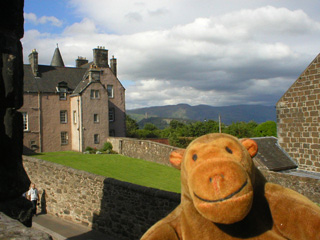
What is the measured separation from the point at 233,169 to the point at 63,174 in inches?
488

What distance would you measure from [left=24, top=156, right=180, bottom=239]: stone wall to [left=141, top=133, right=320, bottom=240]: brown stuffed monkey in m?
6.00

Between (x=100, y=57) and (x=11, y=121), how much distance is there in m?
34.8

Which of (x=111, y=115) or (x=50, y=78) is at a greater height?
(x=50, y=78)

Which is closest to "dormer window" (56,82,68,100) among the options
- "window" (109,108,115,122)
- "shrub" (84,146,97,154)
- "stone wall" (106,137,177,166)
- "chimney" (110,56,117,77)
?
"window" (109,108,115,122)

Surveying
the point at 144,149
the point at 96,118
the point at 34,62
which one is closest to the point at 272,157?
the point at 144,149

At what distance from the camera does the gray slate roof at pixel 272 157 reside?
11.3 metres

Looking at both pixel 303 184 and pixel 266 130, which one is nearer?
pixel 303 184

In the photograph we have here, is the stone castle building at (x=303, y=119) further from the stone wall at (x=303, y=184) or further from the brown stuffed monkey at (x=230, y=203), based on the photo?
the brown stuffed monkey at (x=230, y=203)

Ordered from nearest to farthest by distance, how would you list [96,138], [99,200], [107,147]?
1. [99,200]
2. [107,147]
3. [96,138]

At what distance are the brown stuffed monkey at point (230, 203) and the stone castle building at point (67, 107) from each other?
32.7m

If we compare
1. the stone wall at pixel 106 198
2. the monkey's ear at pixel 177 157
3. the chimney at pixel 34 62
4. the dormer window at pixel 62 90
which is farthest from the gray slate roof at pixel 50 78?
the monkey's ear at pixel 177 157

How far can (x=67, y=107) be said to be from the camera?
122 feet

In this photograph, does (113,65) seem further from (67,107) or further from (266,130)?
(266,130)

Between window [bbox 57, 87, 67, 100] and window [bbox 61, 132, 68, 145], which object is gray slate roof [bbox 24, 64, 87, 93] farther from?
window [bbox 61, 132, 68, 145]
